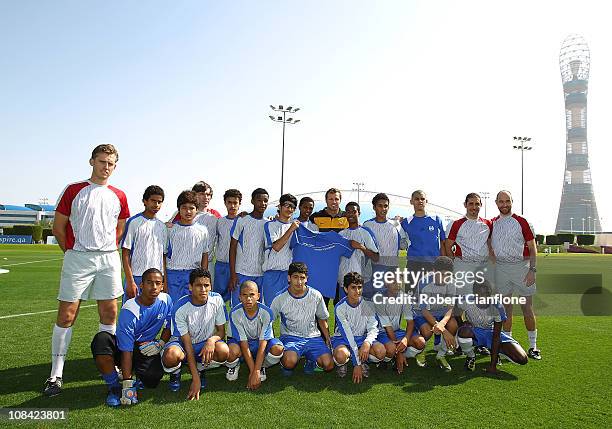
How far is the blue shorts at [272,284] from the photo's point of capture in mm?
5188

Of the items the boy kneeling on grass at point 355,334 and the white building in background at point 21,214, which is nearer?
the boy kneeling on grass at point 355,334

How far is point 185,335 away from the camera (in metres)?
4.06

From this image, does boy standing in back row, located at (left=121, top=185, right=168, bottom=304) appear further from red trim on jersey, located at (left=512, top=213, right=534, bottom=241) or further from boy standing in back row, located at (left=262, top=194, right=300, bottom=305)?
red trim on jersey, located at (left=512, top=213, right=534, bottom=241)

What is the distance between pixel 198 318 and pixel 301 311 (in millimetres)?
1034

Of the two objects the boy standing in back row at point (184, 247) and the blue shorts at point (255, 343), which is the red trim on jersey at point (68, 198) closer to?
the boy standing in back row at point (184, 247)

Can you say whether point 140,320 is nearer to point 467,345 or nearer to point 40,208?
point 467,345

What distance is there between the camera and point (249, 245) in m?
5.26

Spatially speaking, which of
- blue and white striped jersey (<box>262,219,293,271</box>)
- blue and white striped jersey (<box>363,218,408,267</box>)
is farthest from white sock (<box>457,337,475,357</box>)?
blue and white striped jersey (<box>262,219,293,271</box>)

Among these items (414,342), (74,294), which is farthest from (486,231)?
(74,294)

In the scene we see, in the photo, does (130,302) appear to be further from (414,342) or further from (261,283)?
(414,342)

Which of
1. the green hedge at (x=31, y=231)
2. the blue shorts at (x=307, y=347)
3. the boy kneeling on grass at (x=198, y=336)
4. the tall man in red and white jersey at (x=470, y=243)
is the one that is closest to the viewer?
the boy kneeling on grass at (x=198, y=336)

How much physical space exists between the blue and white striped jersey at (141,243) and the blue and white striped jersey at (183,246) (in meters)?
0.23

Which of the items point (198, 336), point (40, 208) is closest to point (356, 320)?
point (198, 336)

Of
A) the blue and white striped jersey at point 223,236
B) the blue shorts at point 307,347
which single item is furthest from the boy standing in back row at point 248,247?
the blue shorts at point 307,347
